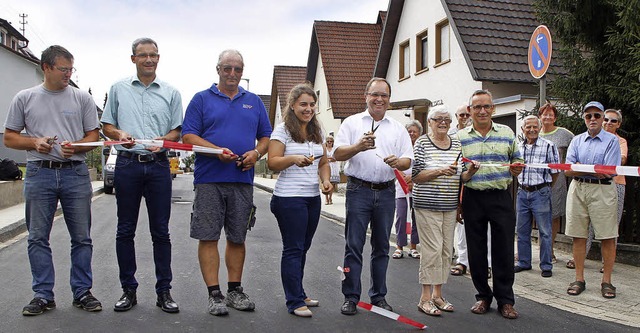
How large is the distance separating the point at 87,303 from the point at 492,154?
365 cm

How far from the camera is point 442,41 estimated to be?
17.7m

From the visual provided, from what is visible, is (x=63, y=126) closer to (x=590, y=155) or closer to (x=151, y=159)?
(x=151, y=159)

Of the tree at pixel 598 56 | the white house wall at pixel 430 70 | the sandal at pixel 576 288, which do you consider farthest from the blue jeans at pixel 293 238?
the white house wall at pixel 430 70

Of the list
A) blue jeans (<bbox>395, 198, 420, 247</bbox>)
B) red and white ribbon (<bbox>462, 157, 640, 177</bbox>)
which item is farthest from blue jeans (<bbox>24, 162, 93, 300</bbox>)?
blue jeans (<bbox>395, 198, 420, 247</bbox>)

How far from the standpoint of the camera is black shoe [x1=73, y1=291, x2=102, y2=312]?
15.6 ft

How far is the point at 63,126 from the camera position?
489 centimetres

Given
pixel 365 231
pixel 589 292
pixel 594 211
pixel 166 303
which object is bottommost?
pixel 589 292

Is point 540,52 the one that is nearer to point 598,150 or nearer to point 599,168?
point 598,150

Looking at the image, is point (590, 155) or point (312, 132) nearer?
point (312, 132)

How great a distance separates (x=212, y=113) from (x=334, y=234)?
19.1ft

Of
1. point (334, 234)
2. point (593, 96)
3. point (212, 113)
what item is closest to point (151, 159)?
point (212, 113)

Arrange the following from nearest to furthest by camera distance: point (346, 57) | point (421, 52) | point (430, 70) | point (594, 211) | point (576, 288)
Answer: point (576, 288), point (594, 211), point (430, 70), point (421, 52), point (346, 57)

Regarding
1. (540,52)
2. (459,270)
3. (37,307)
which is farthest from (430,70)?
(37,307)

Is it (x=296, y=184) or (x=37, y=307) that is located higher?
(x=296, y=184)
